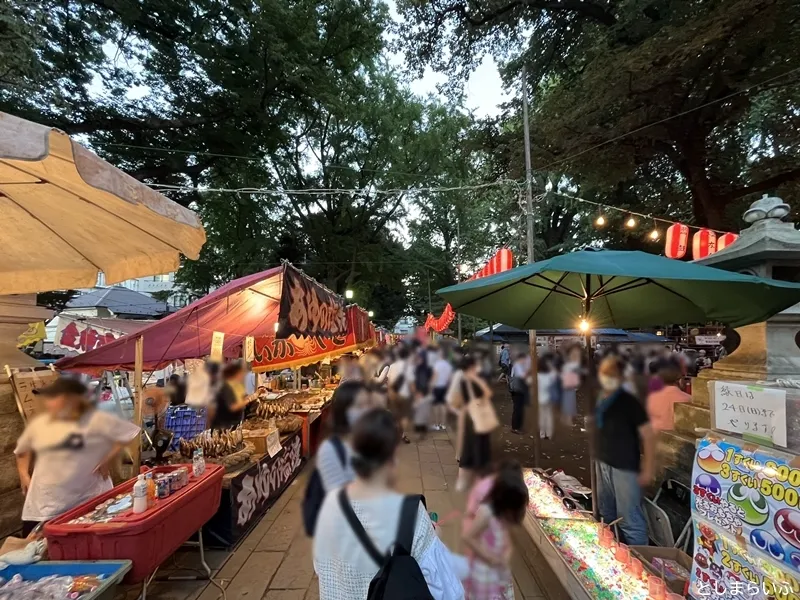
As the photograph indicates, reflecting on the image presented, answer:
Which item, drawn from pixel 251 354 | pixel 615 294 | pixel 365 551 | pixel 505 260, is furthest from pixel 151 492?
pixel 505 260

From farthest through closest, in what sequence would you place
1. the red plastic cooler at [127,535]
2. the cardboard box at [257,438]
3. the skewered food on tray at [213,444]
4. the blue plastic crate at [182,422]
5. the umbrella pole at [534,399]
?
1. the blue plastic crate at [182,422]
2. the cardboard box at [257,438]
3. the skewered food on tray at [213,444]
4. the red plastic cooler at [127,535]
5. the umbrella pole at [534,399]

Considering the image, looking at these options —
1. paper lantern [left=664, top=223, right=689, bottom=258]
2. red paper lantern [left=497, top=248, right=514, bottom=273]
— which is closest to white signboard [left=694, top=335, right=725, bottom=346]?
paper lantern [left=664, top=223, right=689, bottom=258]

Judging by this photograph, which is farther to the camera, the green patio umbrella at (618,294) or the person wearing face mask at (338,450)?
the green patio umbrella at (618,294)

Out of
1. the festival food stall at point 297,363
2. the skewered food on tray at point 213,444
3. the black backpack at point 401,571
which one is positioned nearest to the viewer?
the black backpack at point 401,571

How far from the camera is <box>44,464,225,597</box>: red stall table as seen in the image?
2129mm

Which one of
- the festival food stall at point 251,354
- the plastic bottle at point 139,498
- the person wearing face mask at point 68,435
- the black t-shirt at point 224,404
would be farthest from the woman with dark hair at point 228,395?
the plastic bottle at point 139,498

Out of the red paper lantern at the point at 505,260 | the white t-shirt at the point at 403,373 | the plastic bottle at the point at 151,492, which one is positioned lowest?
the plastic bottle at the point at 151,492

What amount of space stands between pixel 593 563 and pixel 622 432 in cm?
197

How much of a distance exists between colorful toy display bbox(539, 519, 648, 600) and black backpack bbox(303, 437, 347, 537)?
89.7 inches

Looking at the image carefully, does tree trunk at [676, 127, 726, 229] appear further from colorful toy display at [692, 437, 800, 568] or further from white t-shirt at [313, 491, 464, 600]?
white t-shirt at [313, 491, 464, 600]

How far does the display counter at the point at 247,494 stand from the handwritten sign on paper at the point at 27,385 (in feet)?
5.73

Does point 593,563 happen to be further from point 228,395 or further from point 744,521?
point 228,395

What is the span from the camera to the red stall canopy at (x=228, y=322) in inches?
90.6

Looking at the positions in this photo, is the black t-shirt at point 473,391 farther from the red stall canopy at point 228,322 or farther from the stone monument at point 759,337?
the stone monument at point 759,337
